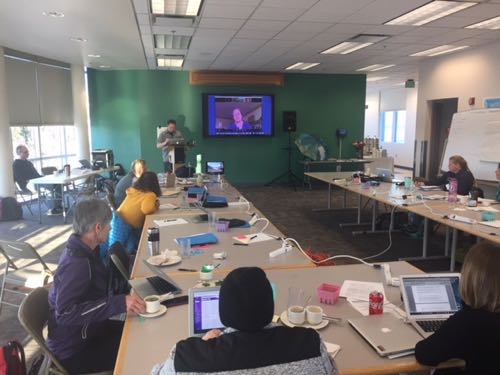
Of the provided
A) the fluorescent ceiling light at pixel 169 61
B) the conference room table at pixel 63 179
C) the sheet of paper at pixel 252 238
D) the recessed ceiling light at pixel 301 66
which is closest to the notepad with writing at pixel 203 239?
the sheet of paper at pixel 252 238

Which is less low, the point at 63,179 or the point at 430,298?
the point at 430,298

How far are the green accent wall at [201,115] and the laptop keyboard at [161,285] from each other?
858cm

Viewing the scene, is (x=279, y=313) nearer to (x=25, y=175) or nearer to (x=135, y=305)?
(x=135, y=305)

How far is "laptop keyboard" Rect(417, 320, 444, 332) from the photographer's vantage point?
1.78m

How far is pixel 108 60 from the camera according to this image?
29.0ft

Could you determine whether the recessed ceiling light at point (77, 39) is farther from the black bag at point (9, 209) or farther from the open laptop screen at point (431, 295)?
the open laptop screen at point (431, 295)

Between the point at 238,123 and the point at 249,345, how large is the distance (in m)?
9.69

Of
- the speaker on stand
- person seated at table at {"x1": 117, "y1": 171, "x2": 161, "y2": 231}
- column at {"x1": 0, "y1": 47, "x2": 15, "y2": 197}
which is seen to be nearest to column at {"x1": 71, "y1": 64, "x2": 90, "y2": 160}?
column at {"x1": 0, "y1": 47, "x2": 15, "y2": 197}

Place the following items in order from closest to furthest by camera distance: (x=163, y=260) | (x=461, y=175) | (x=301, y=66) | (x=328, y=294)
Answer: (x=328, y=294)
(x=163, y=260)
(x=461, y=175)
(x=301, y=66)

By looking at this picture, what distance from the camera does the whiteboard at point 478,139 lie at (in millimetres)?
6914

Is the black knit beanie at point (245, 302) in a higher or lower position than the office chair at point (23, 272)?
higher

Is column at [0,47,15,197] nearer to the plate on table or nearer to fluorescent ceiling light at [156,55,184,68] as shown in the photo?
fluorescent ceiling light at [156,55,184,68]

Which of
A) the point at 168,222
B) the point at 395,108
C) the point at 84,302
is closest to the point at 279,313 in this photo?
the point at 84,302

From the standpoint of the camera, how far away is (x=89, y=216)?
2.05 meters
